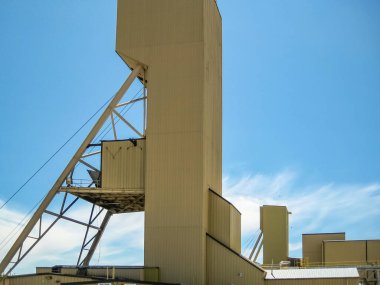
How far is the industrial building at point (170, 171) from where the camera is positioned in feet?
137

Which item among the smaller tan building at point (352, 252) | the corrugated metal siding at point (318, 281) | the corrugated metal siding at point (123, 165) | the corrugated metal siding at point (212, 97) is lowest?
the corrugated metal siding at point (318, 281)

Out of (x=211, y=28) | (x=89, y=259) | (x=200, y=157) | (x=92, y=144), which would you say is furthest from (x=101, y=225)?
(x=211, y=28)

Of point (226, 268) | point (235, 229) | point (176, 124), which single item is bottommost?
point (226, 268)

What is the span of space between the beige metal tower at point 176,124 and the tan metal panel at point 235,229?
2.17 m

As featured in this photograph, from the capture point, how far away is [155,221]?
42.6m

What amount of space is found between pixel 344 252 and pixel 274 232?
695 centimetres

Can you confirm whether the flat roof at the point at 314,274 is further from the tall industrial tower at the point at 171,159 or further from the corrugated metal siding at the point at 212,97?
the corrugated metal siding at the point at 212,97

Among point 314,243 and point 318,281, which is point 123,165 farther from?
point 314,243

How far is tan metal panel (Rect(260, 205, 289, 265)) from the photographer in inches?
2350

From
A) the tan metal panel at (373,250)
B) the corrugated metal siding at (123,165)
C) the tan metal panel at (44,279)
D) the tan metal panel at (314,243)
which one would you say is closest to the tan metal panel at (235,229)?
the corrugated metal siding at (123,165)

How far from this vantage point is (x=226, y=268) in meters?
42.3

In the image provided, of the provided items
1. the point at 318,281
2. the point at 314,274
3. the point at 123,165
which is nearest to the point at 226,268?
the point at 314,274

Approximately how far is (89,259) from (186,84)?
1650 centimetres

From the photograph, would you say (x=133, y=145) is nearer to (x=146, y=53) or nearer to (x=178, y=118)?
(x=178, y=118)
